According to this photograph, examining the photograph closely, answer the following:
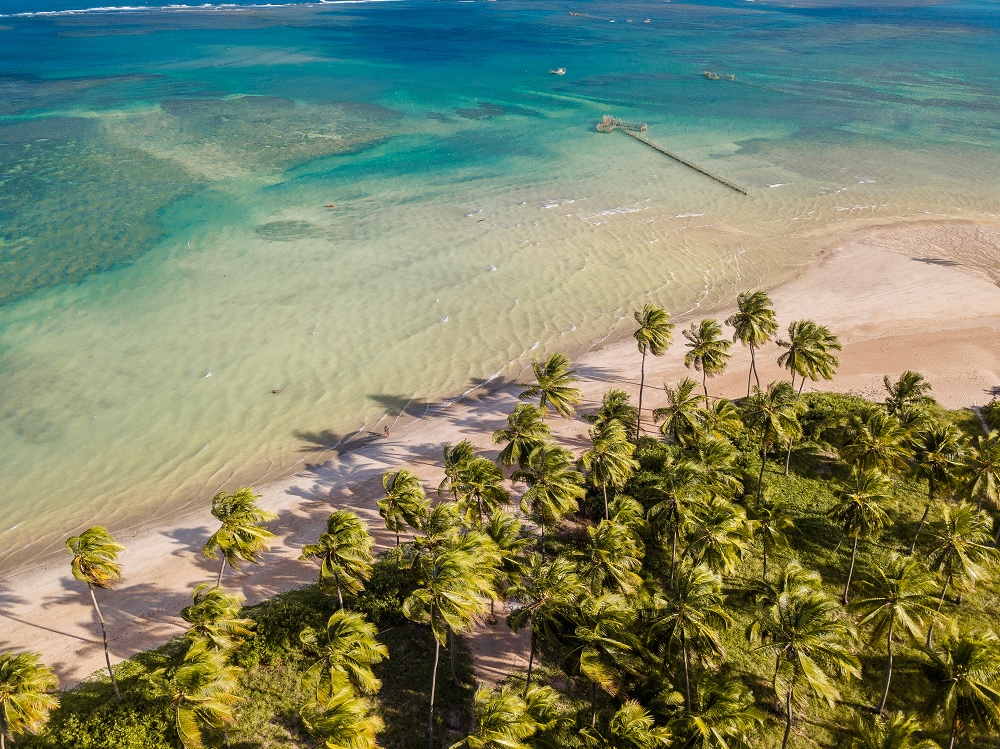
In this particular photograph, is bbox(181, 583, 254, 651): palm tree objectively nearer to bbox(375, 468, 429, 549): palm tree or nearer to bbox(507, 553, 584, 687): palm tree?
bbox(375, 468, 429, 549): palm tree

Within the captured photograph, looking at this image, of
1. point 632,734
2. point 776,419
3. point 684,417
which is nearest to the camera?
point 632,734

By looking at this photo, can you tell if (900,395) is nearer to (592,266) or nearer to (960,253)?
(592,266)

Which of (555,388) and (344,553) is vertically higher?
(555,388)

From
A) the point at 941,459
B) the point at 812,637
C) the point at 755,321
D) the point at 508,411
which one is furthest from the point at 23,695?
the point at 941,459

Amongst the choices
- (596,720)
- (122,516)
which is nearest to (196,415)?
(122,516)

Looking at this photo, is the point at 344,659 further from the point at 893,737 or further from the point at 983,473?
the point at 983,473

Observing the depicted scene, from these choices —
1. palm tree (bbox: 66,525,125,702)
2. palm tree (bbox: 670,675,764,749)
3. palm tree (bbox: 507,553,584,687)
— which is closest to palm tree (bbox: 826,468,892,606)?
palm tree (bbox: 670,675,764,749)
